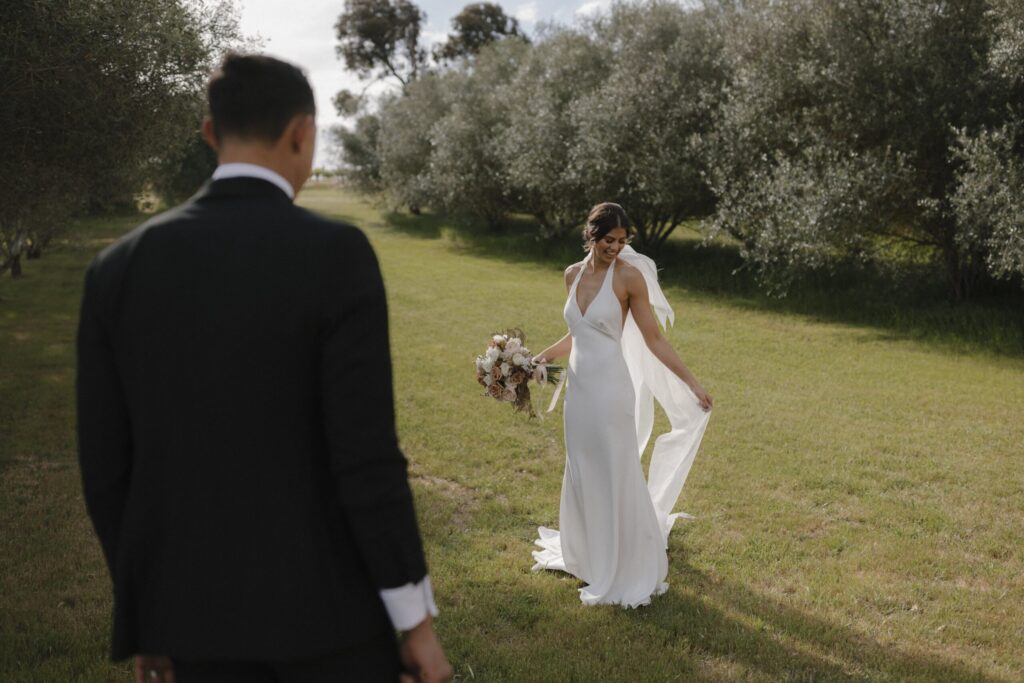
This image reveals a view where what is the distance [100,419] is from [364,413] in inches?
30.0

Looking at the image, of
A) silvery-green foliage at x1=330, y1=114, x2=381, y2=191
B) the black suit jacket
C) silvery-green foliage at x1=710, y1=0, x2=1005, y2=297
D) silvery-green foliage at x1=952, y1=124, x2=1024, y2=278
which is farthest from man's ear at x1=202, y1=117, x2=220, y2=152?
silvery-green foliage at x1=330, y1=114, x2=381, y2=191

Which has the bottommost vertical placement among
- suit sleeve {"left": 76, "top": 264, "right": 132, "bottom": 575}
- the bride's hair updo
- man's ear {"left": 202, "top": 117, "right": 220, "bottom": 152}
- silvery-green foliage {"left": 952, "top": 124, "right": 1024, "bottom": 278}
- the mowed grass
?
the mowed grass

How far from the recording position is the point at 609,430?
20.6 feet

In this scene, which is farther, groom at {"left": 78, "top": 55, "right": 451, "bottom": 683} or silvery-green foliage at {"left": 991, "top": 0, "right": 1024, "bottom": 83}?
silvery-green foliage at {"left": 991, "top": 0, "right": 1024, "bottom": 83}

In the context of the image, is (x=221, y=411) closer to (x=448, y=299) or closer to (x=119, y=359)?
(x=119, y=359)

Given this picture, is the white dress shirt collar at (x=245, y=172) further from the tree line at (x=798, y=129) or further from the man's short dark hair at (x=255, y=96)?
the tree line at (x=798, y=129)

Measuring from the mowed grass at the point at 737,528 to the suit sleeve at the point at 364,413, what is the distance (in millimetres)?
3404

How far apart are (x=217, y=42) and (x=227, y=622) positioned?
15186 millimetres

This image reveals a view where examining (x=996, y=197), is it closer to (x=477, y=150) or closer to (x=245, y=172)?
(x=245, y=172)

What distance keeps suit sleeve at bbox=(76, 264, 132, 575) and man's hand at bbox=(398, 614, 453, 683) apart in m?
0.89

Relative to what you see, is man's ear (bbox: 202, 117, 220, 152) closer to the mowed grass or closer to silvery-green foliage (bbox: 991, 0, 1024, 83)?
the mowed grass

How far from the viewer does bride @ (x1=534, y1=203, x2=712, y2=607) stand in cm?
627

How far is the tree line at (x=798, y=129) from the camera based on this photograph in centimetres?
1612

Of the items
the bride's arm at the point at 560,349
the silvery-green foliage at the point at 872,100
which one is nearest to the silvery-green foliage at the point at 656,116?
the silvery-green foliage at the point at 872,100
